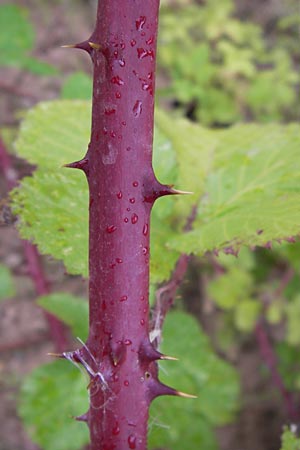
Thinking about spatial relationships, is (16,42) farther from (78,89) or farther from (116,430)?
(116,430)

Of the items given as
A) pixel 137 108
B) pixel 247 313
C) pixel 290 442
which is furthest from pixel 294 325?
pixel 137 108

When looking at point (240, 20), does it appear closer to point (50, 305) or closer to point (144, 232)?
point (50, 305)

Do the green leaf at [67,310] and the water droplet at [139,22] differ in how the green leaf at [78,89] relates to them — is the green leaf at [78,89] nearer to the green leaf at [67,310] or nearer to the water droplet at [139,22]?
the green leaf at [67,310]

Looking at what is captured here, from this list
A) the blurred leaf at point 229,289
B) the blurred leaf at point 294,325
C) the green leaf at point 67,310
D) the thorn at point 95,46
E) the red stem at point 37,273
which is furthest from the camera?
the blurred leaf at point 229,289

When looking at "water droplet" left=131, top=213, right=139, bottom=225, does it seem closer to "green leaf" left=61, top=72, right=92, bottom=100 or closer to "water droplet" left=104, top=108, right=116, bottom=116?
"water droplet" left=104, top=108, right=116, bottom=116

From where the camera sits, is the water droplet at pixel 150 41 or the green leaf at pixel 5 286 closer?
the water droplet at pixel 150 41

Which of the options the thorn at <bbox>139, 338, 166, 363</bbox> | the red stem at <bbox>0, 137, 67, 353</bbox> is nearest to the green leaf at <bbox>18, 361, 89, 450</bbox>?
the red stem at <bbox>0, 137, 67, 353</bbox>

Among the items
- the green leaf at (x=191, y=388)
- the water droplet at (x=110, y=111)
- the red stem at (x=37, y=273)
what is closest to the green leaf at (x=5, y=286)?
the red stem at (x=37, y=273)
